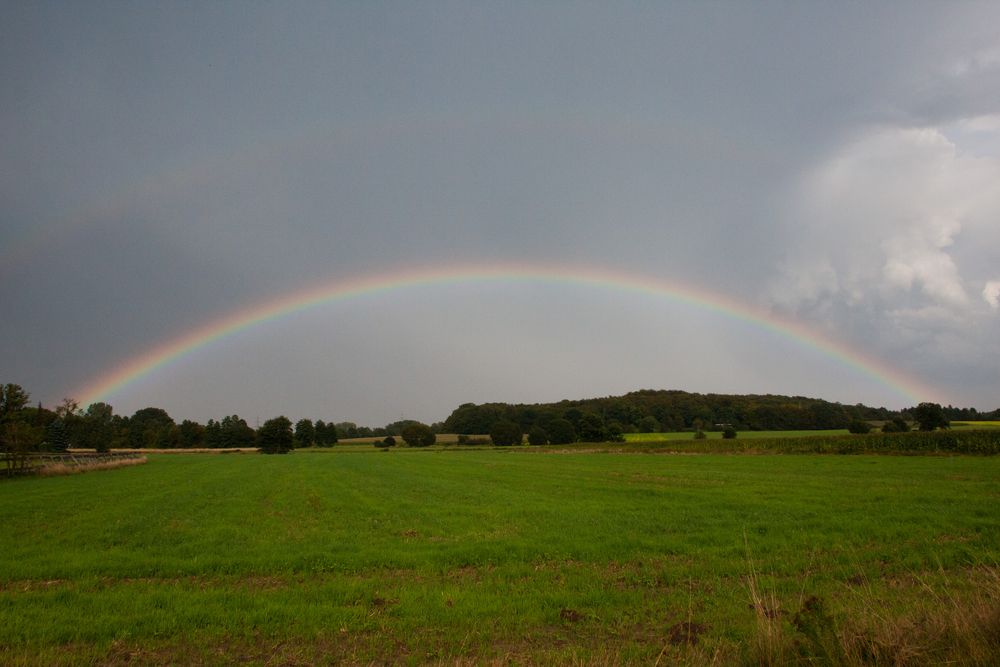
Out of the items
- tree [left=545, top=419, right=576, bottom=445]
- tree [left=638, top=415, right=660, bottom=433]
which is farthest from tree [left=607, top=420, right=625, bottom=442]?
tree [left=638, top=415, right=660, bottom=433]

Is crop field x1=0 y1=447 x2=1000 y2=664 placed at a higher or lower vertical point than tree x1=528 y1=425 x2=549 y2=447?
higher

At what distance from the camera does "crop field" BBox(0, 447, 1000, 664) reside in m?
6.35

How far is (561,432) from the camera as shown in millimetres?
133625

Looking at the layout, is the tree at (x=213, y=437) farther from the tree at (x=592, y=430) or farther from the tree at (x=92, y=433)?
the tree at (x=592, y=430)

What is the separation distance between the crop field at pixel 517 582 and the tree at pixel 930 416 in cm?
8944

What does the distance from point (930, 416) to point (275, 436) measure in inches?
5505

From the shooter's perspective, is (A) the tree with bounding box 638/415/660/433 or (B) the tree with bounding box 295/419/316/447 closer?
(A) the tree with bounding box 638/415/660/433

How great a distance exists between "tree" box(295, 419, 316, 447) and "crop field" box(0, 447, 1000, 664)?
494 ft

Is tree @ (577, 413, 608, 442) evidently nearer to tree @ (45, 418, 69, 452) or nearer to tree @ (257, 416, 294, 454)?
tree @ (257, 416, 294, 454)

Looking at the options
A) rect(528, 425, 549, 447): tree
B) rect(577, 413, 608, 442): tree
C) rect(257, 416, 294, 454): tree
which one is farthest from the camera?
rect(528, 425, 549, 447): tree

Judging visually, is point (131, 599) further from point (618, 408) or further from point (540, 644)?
point (618, 408)

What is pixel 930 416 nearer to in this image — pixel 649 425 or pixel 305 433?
pixel 649 425

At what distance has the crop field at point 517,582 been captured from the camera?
6.35 metres

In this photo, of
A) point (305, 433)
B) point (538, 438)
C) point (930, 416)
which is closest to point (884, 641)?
point (930, 416)
